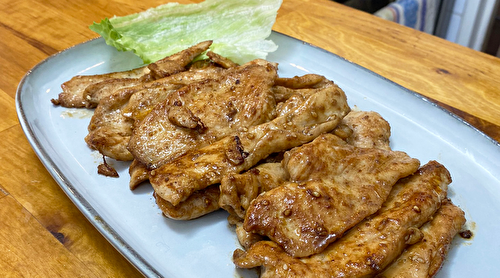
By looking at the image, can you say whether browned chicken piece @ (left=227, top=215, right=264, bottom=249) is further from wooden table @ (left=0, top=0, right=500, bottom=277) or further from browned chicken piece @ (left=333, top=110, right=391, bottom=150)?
browned chicken piece @ (left=333, top=110, right=391, bottom=150)

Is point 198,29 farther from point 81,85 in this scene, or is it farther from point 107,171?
point 107,171

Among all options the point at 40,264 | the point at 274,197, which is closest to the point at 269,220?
the point at 274,197

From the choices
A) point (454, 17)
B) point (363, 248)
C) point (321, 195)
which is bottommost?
point (454, 17)

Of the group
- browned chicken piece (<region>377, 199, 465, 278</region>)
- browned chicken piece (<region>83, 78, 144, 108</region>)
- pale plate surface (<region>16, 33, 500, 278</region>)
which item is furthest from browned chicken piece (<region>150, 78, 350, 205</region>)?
browned chicken piece (<region>83, 78, 144, 108</region>)

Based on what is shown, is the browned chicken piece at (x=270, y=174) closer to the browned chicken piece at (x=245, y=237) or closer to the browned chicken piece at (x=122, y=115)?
the browned chicken piece at (x=245, y=237)

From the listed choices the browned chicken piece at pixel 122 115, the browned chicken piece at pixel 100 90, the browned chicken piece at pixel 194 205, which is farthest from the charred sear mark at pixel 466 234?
the browned chicken piece at pixel 100 90

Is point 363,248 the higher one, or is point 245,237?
point 363,248

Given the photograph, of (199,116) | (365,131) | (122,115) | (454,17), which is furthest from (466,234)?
(454,17)
